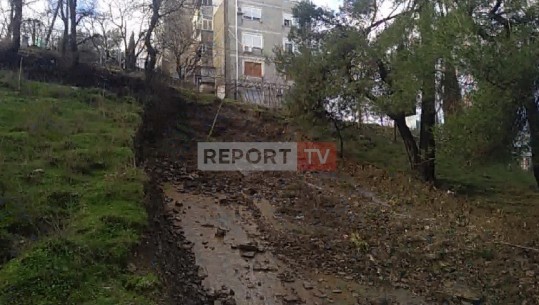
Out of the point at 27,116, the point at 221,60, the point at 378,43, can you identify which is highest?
the point at 221,60

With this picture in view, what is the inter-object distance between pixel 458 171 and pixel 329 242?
22.9 feet

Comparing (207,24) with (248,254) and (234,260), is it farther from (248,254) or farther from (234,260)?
(234,260)

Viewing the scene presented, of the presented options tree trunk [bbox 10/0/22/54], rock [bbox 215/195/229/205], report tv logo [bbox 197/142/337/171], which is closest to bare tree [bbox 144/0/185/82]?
report tv logo [bbox 197/142/337/171]

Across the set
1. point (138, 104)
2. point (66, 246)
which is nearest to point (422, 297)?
point (66, 246)

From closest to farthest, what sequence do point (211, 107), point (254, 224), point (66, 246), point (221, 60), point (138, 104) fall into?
point (66, 246) < point (254, 224) < point (138, 104) < point (211, 107) < point (221, 60)

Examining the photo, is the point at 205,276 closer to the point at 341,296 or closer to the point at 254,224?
the point at 341,296

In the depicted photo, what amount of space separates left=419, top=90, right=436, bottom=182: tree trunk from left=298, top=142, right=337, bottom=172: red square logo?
2554 millimetres

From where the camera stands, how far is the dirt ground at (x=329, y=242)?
20.9ft

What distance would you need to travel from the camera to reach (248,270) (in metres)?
6.82

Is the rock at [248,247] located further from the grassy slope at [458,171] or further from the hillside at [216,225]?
the grassy slope at [458,171]

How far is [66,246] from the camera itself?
4164mm

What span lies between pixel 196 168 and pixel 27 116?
4190mm

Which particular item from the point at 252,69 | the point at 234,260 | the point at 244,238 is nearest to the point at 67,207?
the point at 234,260

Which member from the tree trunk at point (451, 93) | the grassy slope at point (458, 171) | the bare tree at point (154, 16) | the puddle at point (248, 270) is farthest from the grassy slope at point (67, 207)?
the grassy slope at point (458, 171)
